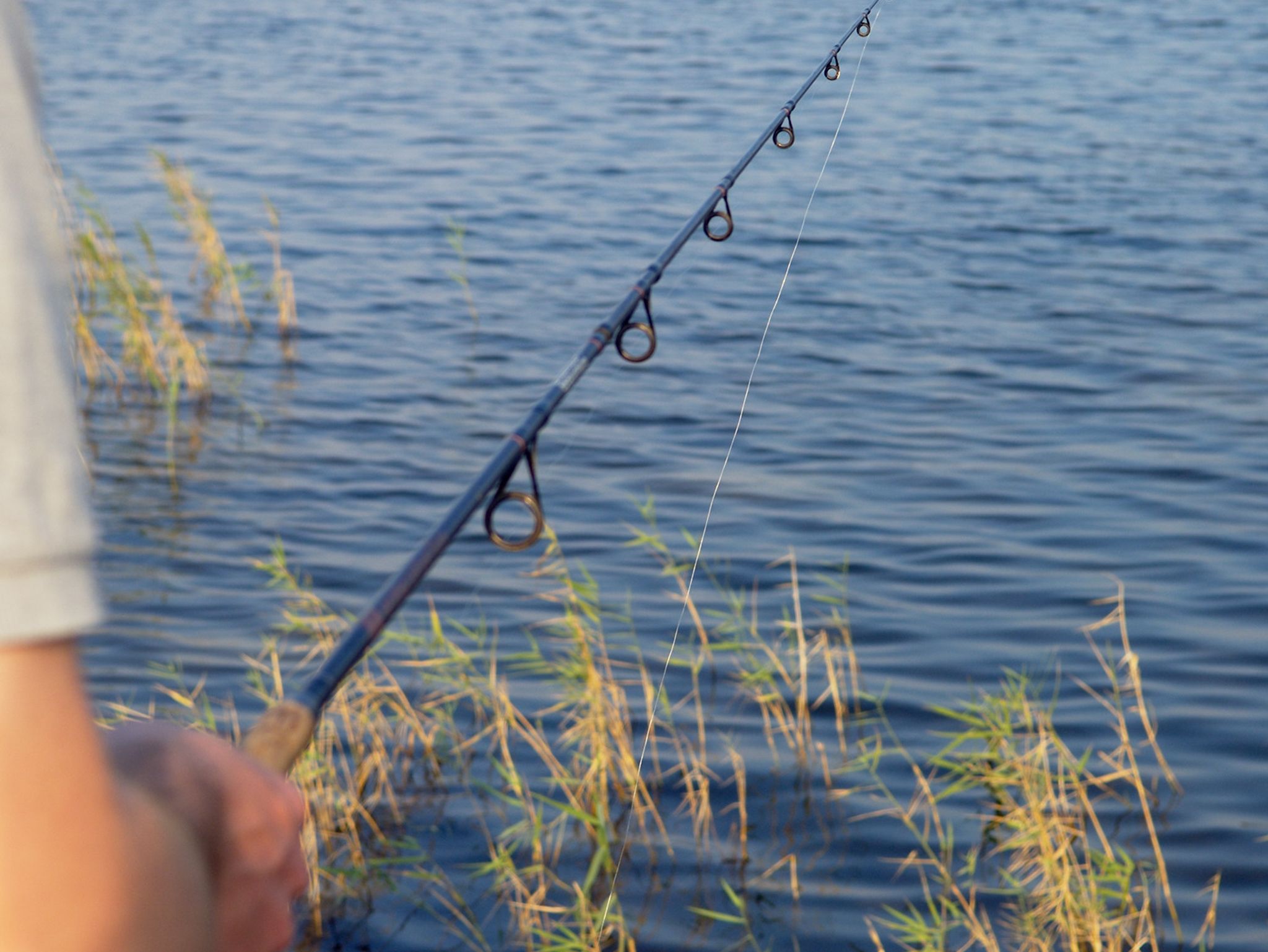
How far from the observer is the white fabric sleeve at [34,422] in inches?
18.6

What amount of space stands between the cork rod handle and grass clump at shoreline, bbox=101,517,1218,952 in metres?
2.49

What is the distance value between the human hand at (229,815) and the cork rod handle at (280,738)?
0.29m

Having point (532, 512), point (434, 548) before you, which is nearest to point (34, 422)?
point (434, 548)

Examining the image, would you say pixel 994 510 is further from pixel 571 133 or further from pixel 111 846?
pixel 571 133

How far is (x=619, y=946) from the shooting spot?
149 inches

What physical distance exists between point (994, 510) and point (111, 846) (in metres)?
6.14

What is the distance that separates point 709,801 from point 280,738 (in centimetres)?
351

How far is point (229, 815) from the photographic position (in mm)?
633

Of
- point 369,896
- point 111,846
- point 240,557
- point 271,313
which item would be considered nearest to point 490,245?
point 271,313

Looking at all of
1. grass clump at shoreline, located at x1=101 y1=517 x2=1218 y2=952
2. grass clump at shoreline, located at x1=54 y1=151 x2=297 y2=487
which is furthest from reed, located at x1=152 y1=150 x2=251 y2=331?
grass clump at shoreline, located at x1=101 y1=517 x2=1218 y2=952

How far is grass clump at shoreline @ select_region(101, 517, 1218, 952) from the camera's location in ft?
12.6

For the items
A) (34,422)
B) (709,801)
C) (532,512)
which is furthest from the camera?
(709,801)

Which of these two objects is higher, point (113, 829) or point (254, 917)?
Answer: point (113, 829)

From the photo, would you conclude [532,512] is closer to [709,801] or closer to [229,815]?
[229,815]
